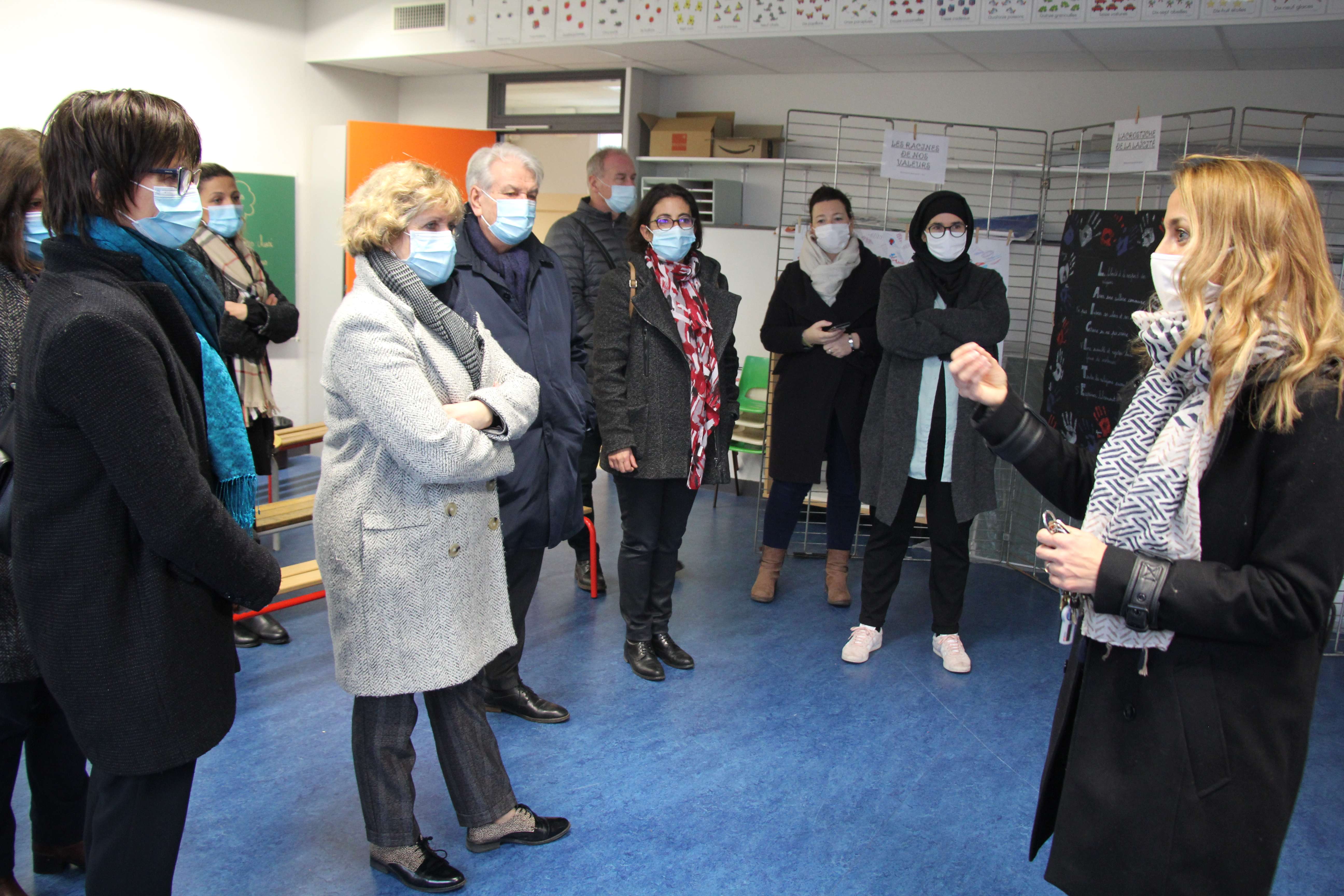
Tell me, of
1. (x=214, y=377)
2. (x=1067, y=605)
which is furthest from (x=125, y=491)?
(x=1067, y=605)

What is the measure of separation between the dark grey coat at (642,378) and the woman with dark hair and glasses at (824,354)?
2.90ft

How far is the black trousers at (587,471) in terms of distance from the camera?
13.2 feet

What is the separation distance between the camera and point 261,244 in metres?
6.23

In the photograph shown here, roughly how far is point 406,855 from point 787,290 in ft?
8.76

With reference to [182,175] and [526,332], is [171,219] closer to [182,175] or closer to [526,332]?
[182,175]

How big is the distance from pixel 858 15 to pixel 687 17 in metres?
0.96

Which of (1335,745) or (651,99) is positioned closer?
(1335,745)

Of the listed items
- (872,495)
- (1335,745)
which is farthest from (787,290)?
(1335,745)

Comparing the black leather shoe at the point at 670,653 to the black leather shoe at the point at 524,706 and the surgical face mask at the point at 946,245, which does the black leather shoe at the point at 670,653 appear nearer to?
the black leather shoe at the point at 524,706

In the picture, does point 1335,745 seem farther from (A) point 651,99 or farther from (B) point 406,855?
(A) point 651,99

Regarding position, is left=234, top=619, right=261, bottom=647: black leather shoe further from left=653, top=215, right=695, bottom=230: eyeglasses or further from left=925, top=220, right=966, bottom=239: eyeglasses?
left=925, top=220, right=966, bottom=239: eyeglasses

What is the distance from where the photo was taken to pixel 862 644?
3.55 metres

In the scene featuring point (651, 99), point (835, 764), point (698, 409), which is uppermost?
point (651, 99)

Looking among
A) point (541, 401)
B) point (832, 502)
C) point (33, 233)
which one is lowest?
point (832, 502)
